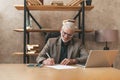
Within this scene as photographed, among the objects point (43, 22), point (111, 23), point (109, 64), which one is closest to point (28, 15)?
point (43, 22)

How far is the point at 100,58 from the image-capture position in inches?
102

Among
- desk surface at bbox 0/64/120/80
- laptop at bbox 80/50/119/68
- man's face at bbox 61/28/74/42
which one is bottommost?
desk surface at bbox 0/64/120/80

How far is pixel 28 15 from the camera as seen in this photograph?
4.35 m

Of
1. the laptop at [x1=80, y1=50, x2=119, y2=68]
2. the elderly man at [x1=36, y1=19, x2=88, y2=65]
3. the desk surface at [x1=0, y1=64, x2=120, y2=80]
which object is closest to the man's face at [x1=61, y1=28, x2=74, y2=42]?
the elderly man at [x1=36, y1=19, x2=88, y2=65]

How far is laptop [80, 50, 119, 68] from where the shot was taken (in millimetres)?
2537

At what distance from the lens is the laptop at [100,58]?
8.32ft

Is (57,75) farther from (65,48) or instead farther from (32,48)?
(32,48)

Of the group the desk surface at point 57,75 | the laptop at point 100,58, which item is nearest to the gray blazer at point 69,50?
the laptop at point 100,58

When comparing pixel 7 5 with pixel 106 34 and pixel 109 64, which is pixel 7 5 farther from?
pixel 109 64

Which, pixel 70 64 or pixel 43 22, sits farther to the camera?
pixel 43 22

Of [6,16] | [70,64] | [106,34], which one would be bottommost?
[70,64]

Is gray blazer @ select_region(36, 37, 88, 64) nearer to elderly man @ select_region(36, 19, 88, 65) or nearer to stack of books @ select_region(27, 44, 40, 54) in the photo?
elderly man @ select_region(36, 19, 88, 65)

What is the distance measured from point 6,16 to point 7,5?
208 mm

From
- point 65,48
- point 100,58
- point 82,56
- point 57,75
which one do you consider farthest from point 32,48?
point 57,75
